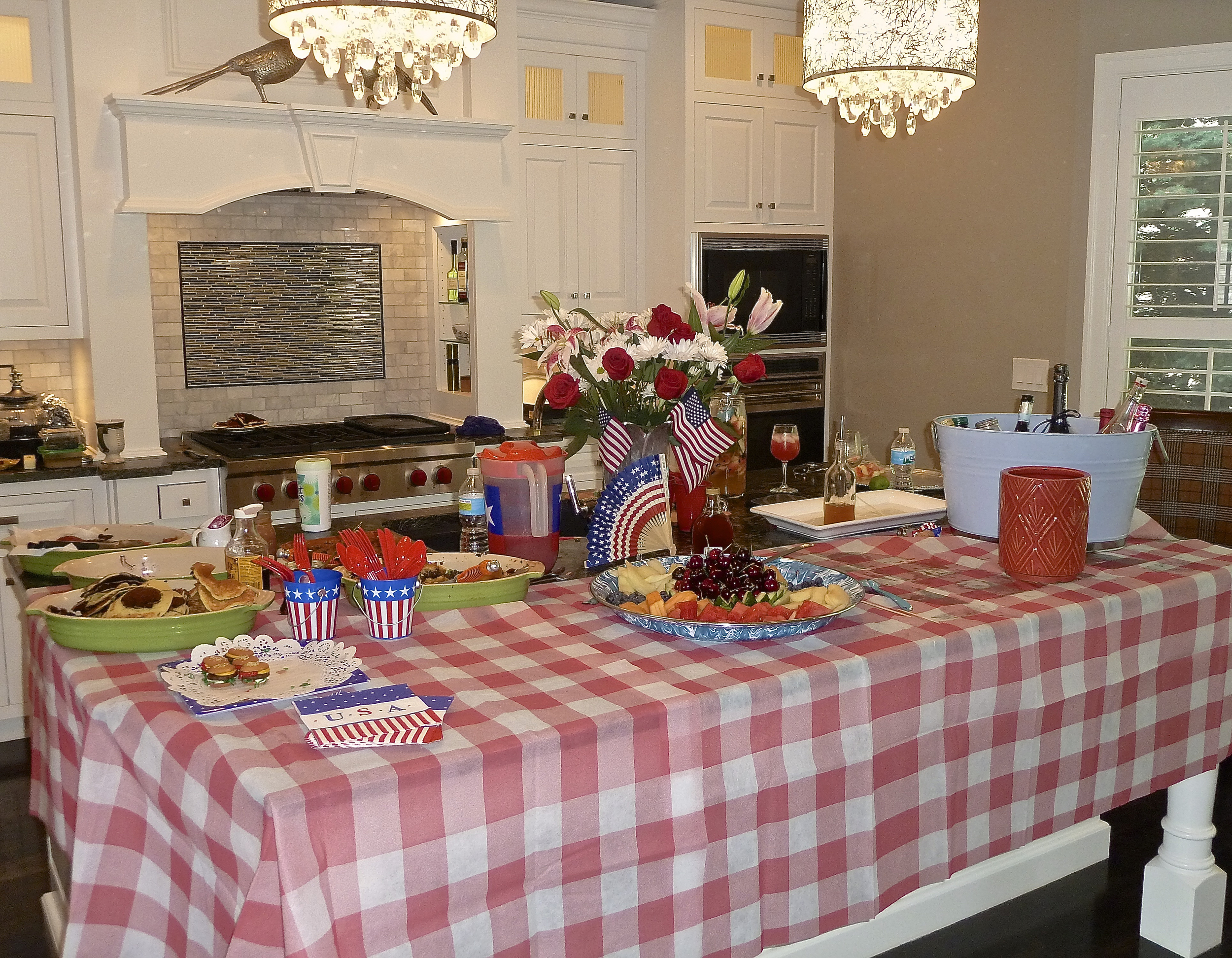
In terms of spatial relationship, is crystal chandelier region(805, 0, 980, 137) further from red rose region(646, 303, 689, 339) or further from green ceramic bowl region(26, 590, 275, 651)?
green ceramic bowl region(26, 590, 275, 651)

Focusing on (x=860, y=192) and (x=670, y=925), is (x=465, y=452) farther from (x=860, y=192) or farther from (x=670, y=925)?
(x=670, y=925)

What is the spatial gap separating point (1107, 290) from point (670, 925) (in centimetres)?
357

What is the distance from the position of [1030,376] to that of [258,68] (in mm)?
3025

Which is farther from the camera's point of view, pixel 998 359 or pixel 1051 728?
pixel 998 359

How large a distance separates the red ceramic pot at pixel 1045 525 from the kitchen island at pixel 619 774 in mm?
49

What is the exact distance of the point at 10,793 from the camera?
123 inches

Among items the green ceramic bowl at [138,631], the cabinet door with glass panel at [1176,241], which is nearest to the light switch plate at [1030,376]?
the cabinet door with glass panel at [1176,241]

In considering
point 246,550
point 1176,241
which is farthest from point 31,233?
point 1176,241

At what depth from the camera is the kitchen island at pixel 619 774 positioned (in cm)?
124

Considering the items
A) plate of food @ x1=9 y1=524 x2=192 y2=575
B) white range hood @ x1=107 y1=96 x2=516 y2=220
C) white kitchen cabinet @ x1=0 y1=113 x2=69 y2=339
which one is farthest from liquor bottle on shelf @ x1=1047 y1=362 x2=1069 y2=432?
white kitchen cabinet @ x1=0 y1=113 x2=69 y2=339

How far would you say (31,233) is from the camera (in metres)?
3.59

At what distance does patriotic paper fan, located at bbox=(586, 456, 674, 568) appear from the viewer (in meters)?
2.14

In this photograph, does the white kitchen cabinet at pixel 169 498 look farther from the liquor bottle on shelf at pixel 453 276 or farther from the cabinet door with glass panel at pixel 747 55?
the cabinet door with glass panel at pixel 747 55

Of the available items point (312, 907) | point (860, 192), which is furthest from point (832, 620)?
point (860, 192)
